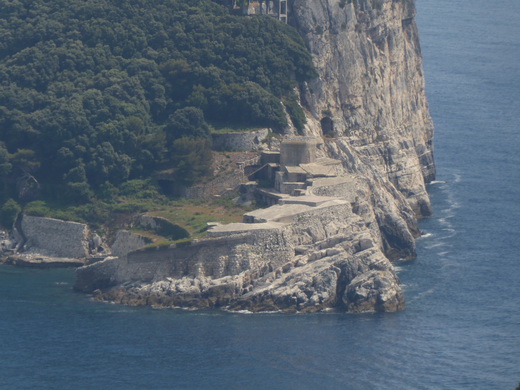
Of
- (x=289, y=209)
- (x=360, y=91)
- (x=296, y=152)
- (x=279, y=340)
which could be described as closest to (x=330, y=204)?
(x=289, y=209)

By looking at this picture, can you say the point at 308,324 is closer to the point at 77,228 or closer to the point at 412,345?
the point at 412,345

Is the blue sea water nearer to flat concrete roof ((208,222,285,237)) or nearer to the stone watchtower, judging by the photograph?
flat concrete roof ((208,222,285,237))

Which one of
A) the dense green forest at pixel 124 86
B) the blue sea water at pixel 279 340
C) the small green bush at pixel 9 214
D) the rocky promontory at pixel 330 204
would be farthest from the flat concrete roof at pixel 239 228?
the small green bush at pixel 9 214

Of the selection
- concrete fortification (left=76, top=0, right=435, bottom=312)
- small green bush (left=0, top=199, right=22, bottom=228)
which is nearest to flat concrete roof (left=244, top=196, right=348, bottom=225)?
concrete fortification (left=76, top=0, right=435, bottom=312)

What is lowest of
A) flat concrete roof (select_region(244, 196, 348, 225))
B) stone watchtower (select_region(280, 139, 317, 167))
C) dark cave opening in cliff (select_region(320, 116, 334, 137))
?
flat concrete roof (select_region(244, 196, 348, 225))

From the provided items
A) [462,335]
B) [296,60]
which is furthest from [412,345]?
[296,60]

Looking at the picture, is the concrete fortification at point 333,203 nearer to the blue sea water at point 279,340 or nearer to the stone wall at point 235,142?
the blue sea water at point 279,340
